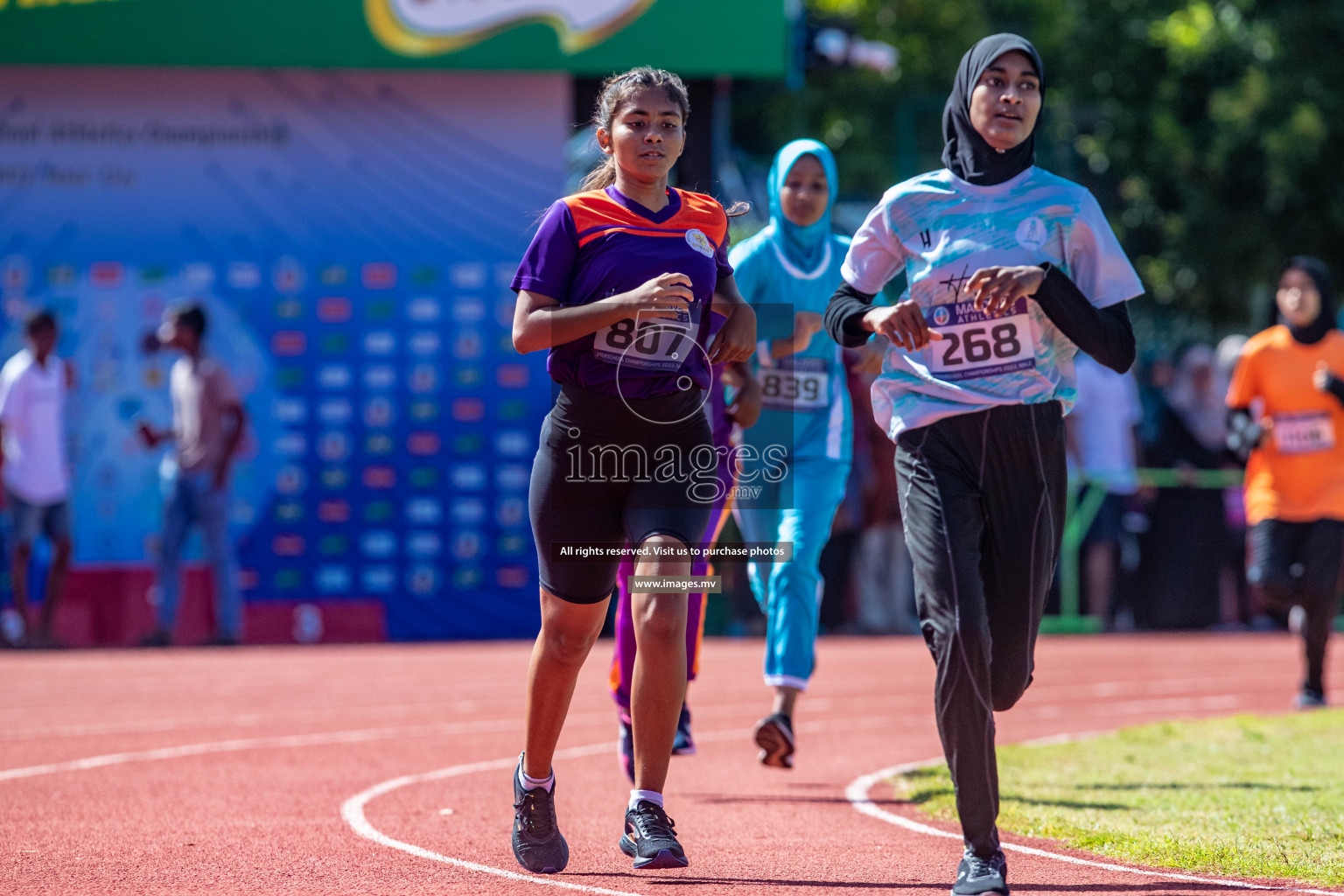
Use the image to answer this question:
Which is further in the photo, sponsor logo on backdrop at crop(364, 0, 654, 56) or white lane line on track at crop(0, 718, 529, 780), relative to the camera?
sponsor logo on backdrop at crop(364, 0, 654, 56)

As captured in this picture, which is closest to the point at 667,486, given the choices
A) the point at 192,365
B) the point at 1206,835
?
the point at 1206,835

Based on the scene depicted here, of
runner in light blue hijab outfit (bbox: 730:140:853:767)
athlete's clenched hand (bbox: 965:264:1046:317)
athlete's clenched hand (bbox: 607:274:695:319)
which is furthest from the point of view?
runner in light blue hijab outfit (bbox: 730:140:853:767)

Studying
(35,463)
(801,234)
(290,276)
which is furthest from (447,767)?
(290,276)

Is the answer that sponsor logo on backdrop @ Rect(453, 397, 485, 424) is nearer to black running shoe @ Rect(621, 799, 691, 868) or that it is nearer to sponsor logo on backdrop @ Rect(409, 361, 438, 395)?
sponsor logo on backdrop @ Rect(409, 361, 438, 395)

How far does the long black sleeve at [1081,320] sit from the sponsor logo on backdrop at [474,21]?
11323 mm

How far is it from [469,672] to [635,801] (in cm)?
768

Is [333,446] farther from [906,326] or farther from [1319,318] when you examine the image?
[906,326]

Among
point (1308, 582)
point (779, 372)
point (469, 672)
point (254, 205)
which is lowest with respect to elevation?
point (469, 672)

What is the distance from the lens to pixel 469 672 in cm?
1297

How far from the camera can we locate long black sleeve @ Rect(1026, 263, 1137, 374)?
16.4 feet

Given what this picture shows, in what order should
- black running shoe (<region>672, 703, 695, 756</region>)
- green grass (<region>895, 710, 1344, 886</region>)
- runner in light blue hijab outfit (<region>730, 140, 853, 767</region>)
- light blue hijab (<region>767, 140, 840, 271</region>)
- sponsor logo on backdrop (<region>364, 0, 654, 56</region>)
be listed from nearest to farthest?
green grass (<region>895, 710, 1344, 886</region>)
black running shoe (<region>672, 703, 695, 756</region>)
runner in light blue hijab outfit (<region>730, 140, 853, 767</region>)
light blue hijab (<region>767, 140, 840, 271</region>)
sponsor logo on backdrop (<region>364, 0, 654, 56</region>)

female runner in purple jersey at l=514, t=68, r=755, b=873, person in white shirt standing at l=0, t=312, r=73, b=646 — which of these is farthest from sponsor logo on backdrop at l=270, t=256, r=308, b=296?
female runner in purple jersey at l=514, t=68, r=755, b=873

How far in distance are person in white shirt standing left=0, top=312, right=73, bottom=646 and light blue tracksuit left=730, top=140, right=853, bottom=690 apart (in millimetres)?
8972

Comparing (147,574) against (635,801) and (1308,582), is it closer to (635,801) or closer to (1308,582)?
(1308,582)
